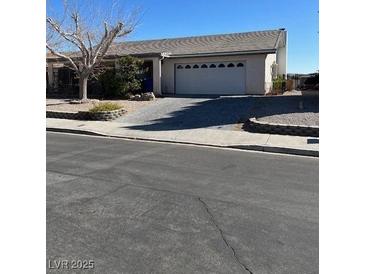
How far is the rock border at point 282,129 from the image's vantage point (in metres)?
12.1

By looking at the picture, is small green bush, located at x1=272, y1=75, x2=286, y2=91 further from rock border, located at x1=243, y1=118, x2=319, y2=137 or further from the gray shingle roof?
rock border, located at x1=243, y1=118, x2=319, y2=137

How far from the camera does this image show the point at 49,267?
11.6 ft

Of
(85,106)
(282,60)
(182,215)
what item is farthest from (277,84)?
(182,215)

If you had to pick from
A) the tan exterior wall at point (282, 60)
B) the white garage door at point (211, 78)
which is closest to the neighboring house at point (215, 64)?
the white garage door at point (211, 78)

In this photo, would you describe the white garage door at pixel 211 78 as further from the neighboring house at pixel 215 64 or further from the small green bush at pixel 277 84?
the small green bush at pixel 277 84

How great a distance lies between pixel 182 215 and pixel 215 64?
2019 cm

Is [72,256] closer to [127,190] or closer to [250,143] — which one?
[127,190]

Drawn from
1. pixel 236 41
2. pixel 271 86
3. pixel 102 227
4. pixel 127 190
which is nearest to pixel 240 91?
pixel 271 86

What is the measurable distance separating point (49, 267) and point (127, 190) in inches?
104

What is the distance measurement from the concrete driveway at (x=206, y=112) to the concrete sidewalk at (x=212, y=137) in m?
0.81

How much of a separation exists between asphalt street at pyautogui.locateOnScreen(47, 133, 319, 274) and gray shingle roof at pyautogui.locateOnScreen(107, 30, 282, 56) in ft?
53.1

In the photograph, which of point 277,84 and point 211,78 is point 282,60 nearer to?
point 277,84

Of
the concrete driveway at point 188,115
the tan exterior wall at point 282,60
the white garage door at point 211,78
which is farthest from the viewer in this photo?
the tan exterior wall at point 282,60

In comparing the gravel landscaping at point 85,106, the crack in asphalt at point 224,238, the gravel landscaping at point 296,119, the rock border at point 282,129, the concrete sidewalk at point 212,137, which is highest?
the gravel landscaping at point 85,106
